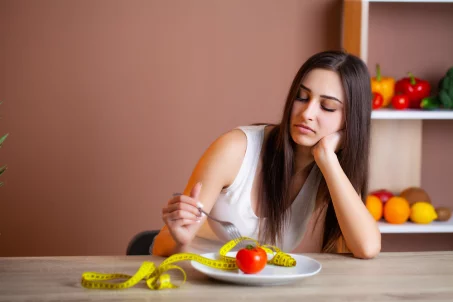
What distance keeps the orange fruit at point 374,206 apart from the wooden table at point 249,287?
1.28m

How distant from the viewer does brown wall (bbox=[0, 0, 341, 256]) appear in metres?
3.31

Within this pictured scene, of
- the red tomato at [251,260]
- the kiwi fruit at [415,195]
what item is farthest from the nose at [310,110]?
the kiwi fruit at [415,195]

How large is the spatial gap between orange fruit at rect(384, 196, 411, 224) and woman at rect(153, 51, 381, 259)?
87 centimetres

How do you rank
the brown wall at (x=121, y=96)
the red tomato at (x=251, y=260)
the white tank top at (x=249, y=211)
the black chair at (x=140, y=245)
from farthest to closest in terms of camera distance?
the brown wall at (x=121, y=96)
the black chair at (x=140, y=245)
the white tank top at (x=249, y=211)
the red tomato at (x=251, y=260)

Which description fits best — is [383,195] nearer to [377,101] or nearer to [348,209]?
[377,101]

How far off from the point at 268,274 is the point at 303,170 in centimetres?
81

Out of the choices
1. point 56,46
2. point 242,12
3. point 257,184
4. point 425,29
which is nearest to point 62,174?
point 56,46

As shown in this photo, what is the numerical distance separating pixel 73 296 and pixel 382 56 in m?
2.41

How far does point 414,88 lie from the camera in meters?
3.13

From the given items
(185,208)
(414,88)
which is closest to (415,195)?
(414,88)

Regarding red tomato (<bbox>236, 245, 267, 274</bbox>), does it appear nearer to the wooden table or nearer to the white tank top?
the wooden table

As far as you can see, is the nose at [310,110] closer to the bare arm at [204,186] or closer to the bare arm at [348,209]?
the bare arm at [348,209]

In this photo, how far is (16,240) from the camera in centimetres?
339

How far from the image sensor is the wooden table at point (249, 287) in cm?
140
